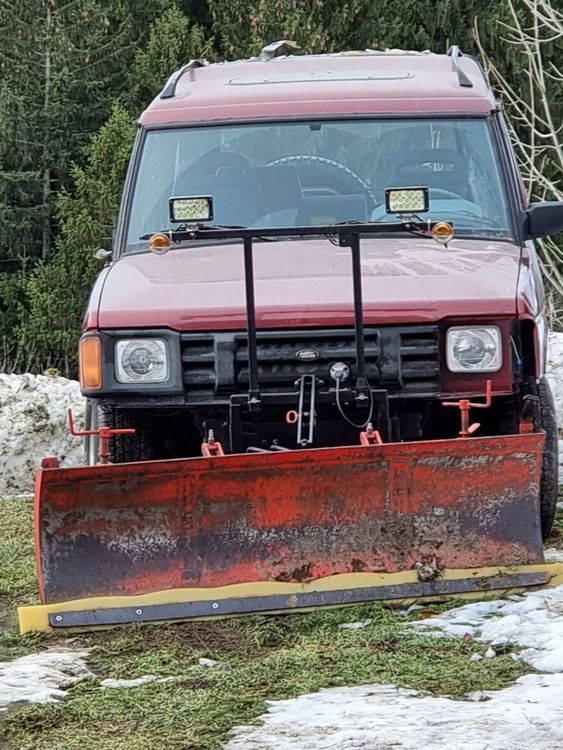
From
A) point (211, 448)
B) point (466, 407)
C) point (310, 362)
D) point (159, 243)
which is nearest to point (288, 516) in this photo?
point (211, 448)

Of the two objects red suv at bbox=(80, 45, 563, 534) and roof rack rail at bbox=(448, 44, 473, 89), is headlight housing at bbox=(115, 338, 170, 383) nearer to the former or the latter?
red suv at bbox=(80, 45, 563, 534)

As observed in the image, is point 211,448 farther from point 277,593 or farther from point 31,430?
point 31,430

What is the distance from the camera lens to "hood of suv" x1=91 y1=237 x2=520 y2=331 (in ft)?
17.7

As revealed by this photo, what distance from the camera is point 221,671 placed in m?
4.44

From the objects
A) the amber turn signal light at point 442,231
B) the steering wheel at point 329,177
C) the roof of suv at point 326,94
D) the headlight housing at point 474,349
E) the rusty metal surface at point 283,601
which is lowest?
the rusty metal surface at point 283,601

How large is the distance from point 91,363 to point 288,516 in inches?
39.8

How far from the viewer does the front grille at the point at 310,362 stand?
544 cm

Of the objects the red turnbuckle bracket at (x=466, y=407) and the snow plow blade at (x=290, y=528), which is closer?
the snow plow blade at (x=290, y=528)

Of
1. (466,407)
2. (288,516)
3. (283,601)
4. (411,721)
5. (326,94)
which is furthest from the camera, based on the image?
(326,94)

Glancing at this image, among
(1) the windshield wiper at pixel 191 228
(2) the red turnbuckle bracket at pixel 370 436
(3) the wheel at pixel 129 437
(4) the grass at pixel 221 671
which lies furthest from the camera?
(1) the windshield wiper at pixel 191 228

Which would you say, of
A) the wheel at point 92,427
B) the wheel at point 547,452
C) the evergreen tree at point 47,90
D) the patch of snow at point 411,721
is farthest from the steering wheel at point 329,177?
the evergreen tree at point 47,90

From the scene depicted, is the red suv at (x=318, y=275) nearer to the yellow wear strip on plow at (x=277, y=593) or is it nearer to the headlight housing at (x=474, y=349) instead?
the headlight housing at (x=474, y=349)

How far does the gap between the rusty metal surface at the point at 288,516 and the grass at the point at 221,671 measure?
0.66 ft

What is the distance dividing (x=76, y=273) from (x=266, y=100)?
32.0 meters
